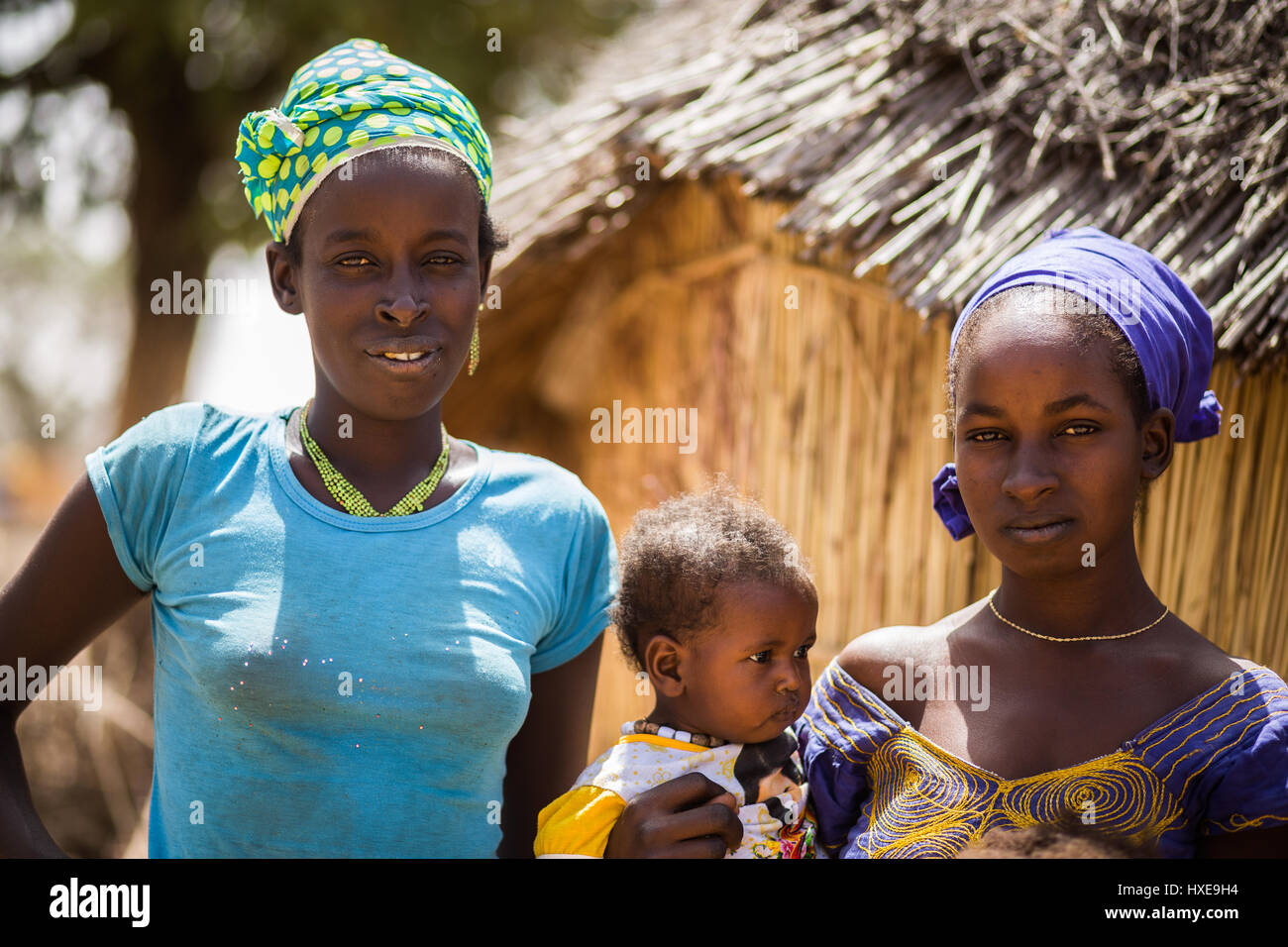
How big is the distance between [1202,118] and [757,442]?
180 centimetres

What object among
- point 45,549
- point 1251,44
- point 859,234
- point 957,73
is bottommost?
point 45,549

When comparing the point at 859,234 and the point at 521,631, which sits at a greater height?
the point at 859,234

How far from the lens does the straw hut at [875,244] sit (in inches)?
111

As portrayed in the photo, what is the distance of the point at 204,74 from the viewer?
846 cm

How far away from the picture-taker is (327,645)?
2.03 meters

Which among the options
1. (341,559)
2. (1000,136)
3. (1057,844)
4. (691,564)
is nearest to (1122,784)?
(1057,844)

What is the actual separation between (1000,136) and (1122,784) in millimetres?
1932

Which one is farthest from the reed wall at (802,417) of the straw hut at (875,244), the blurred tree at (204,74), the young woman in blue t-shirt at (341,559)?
the blurred tree at (204,74)

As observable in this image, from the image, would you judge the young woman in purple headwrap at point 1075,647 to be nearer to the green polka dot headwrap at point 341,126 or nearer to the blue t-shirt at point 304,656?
the blue t-shirt at point 304,656

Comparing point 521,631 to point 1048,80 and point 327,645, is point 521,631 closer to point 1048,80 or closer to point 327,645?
point 327,645

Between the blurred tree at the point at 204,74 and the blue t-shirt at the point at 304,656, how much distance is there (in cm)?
597

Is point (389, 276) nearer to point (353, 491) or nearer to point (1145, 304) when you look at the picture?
point (353, 491)
